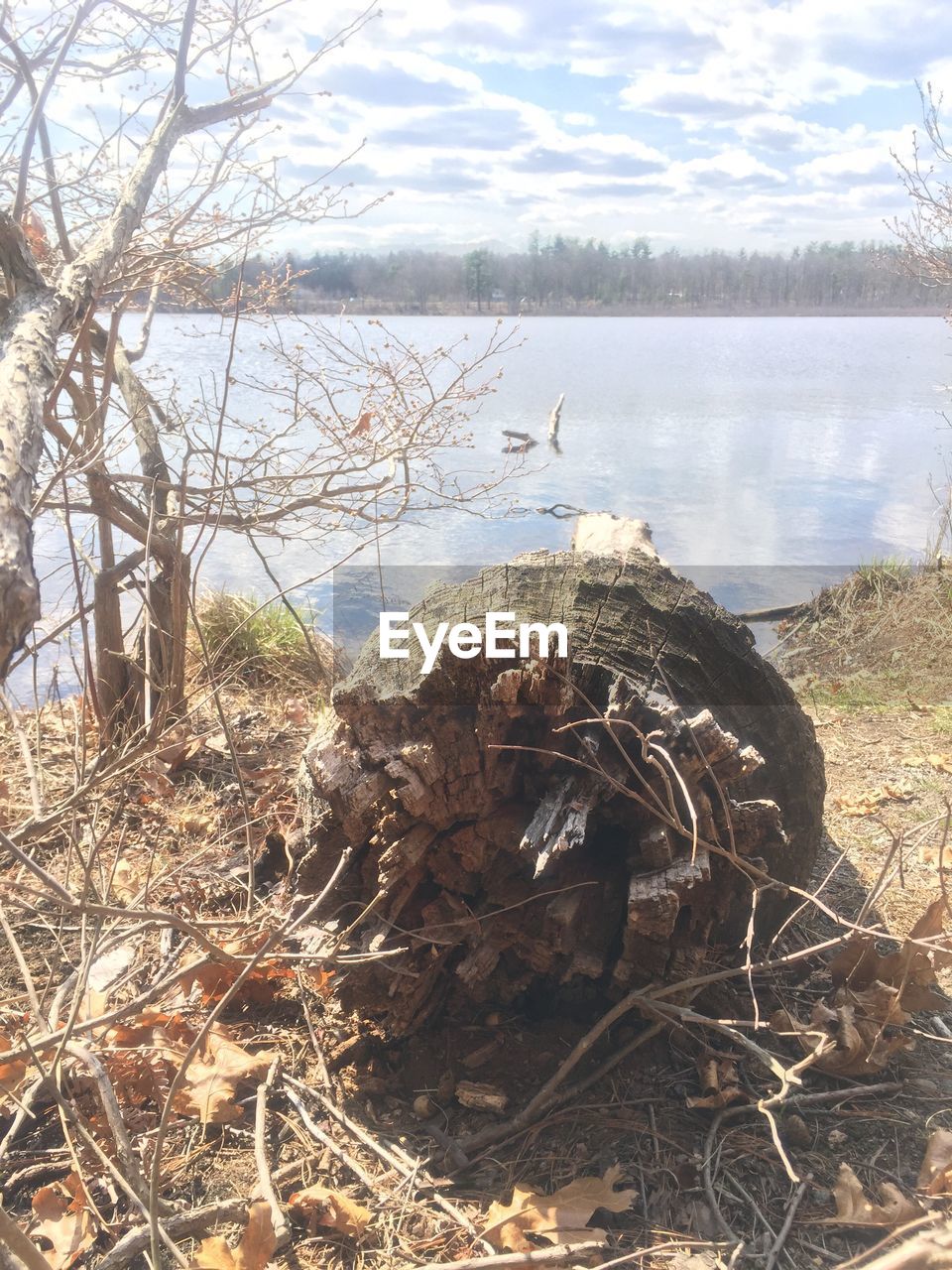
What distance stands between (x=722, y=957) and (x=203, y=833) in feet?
5.72

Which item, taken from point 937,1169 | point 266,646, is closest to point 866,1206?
point 937,1169

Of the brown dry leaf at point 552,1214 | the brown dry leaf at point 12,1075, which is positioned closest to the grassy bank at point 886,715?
the brown dry leaf at point 552,1214

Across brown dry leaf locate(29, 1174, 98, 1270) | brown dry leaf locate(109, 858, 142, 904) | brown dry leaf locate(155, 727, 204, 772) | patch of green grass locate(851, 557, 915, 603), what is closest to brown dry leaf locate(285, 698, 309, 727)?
brown dry leaf locate(155, 727, 204, 772)

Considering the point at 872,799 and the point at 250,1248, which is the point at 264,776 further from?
the point at 872,799

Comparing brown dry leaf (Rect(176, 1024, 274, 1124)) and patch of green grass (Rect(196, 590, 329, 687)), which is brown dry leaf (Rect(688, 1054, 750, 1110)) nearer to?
brown dry leaf (Rect(176, 1024, 274, 1124))

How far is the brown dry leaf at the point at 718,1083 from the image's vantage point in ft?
5.42

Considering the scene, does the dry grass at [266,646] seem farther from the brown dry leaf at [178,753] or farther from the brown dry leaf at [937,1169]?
the brown dry leaf at [937,1169]

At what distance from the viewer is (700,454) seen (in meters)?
12.4

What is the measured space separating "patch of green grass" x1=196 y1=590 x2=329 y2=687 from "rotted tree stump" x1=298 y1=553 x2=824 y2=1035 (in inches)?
100

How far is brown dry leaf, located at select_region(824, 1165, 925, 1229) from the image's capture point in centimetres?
138

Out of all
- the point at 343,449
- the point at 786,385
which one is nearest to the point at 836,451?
the point at 786,385

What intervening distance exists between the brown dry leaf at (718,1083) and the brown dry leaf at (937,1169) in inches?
12.1

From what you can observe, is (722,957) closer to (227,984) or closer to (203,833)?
(227,984)

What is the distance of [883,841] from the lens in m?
2.83
